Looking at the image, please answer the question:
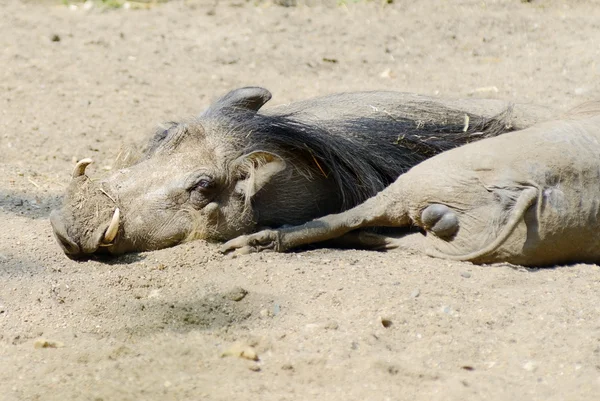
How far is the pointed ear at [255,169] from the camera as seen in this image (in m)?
3.80

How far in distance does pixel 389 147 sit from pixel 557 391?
5.28 feet

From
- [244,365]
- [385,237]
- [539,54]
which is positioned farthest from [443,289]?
[539,54]

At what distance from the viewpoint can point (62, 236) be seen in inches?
137

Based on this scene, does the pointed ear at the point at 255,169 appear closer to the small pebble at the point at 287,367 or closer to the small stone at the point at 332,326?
the small stone at the point at 332,326

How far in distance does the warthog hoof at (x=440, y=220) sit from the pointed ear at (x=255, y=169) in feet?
2.02

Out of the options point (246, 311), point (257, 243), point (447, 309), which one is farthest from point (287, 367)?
point (257, 243)

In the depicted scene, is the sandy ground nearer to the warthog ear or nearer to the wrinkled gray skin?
the wrinkled gray skin

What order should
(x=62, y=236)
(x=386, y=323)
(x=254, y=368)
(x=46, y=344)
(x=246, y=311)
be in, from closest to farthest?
(x=254, y=368) → (x=46, y=344) → (x=386, y=323) → (x=246, y=311) → (x=62, y=236)

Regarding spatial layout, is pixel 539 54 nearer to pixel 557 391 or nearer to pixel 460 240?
pixel 460 240

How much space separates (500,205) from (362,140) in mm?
708

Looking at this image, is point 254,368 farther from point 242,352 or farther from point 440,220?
point 440,220

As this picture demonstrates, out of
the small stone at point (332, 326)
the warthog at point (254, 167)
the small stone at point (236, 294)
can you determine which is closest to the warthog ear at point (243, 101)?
the warthog at point (254, 167)

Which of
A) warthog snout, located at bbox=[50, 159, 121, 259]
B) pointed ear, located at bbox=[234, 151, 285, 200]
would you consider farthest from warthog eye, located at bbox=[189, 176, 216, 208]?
warthog snout, located at bbox=[50, 159, 121, 259]

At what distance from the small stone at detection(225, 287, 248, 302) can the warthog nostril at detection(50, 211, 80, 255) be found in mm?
648
